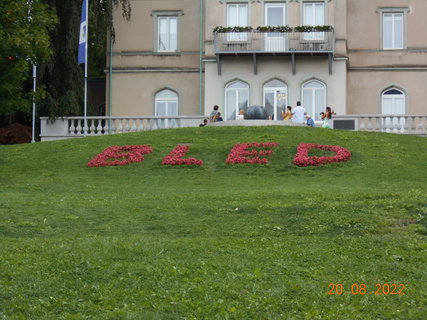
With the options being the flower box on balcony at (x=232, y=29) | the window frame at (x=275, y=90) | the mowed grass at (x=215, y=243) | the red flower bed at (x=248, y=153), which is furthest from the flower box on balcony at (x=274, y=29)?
the mowed grass at (x=215, y=243)

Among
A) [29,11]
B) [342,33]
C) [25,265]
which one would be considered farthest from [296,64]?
[25,265]

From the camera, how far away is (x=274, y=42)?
45969mm

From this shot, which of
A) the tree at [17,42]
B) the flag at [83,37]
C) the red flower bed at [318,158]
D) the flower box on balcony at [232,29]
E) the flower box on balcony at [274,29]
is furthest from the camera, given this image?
the flower box on balcony at [232,29]

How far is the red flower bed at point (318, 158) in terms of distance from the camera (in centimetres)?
2867

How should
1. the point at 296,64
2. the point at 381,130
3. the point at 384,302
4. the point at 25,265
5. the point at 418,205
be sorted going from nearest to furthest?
Result: the point at 384,302
the point at 25,265
the point at 418,205
the point at 381,130
the point at 296,64

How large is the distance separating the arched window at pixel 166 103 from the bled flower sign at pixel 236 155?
58.3 ft

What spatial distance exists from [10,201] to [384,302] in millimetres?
11593

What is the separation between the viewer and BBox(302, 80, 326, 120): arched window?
46.8m

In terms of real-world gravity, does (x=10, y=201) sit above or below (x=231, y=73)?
below

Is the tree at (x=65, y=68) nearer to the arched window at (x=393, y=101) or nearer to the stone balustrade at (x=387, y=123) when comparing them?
the stone balustrade at (x=387, y=123)

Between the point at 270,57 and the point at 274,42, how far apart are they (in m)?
1.22

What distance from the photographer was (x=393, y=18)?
49406 millimetres

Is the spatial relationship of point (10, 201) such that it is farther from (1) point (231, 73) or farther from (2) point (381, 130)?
(1) point (231, 73)
